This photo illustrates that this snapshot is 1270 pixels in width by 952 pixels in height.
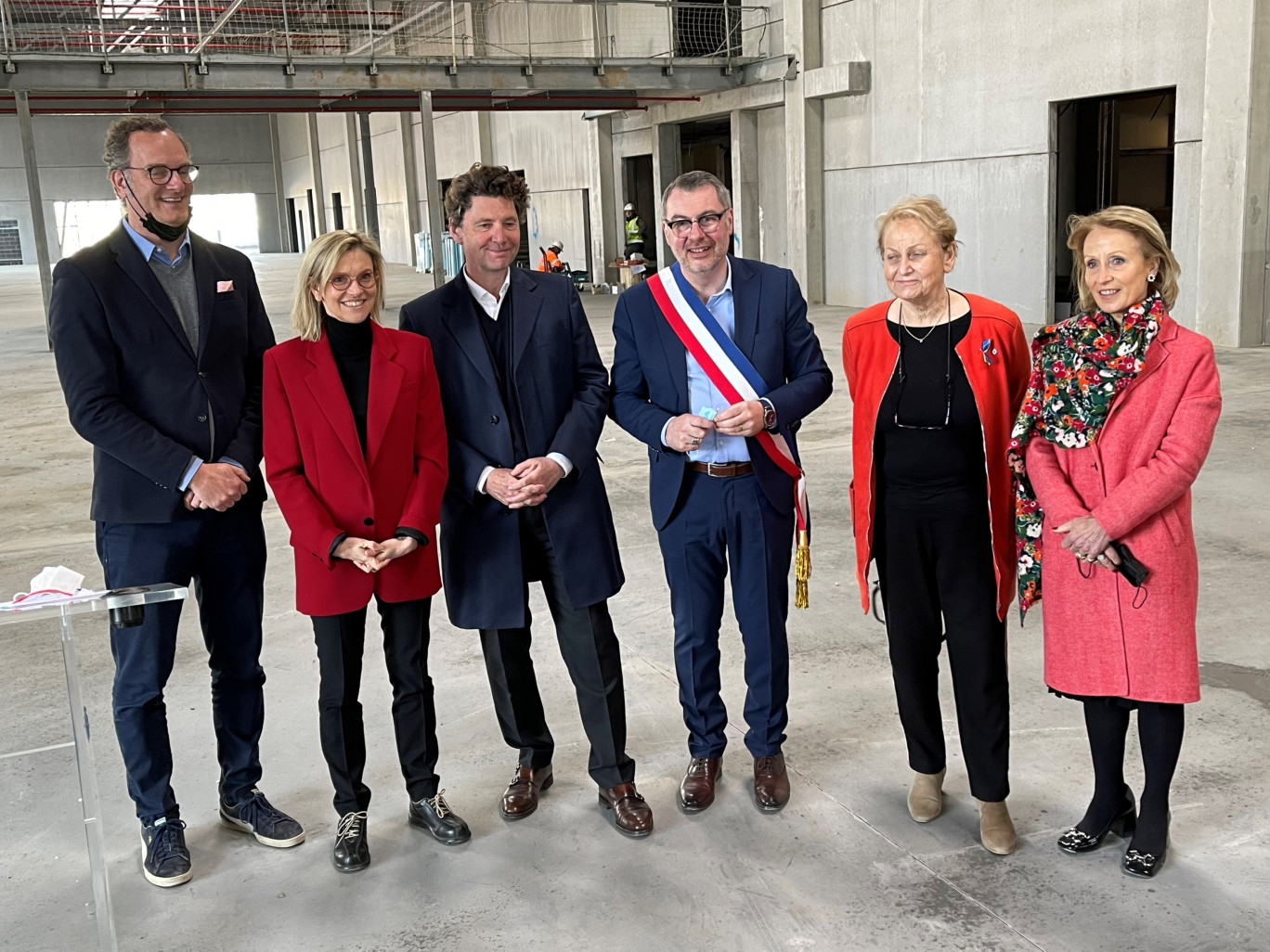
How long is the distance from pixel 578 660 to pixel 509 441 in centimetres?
61

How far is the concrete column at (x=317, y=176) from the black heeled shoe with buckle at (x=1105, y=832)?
115ft

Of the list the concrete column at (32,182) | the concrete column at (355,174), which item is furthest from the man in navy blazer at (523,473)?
the concrete column at (355,174)

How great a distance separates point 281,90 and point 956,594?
13898 mm

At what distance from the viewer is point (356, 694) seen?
2.90m

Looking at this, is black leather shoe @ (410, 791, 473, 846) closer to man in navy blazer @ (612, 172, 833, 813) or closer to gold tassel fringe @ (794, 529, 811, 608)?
man in navy blazer @ (612, 172, 833, 813)

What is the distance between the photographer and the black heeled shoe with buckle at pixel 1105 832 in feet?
9.08

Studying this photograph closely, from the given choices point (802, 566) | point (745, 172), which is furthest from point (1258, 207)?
point (802, 566)

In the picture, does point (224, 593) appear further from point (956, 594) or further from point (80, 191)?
point (80, 191)

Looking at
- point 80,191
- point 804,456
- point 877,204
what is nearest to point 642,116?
point 877,204

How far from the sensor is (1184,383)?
2459 mm

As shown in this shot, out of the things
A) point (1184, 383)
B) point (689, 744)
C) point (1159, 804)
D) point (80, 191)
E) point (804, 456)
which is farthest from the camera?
point (80, 191)

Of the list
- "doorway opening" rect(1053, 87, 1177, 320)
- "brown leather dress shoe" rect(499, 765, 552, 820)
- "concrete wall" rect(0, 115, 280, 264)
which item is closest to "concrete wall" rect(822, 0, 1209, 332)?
"doorway opening" rect(1053, 87, 1177, 320)

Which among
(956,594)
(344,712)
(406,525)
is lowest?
(344,712)

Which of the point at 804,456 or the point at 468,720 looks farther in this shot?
the point at 804,456
